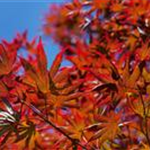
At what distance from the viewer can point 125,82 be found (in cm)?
89

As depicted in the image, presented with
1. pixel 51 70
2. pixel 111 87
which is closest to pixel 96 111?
pixel 111 87

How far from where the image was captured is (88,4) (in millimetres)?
1714

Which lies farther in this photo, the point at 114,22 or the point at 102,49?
the point at 114,22

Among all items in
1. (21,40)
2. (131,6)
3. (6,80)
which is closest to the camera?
(6,80)

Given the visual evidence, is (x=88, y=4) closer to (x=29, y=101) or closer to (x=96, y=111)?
(x=96, y=111)

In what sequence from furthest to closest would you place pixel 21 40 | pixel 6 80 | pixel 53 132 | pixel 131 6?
pixel 21 40 < pixel 131 6 < pixel 53 132 < pixel 6 80

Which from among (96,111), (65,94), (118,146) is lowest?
(118,146)

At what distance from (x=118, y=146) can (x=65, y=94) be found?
31cm

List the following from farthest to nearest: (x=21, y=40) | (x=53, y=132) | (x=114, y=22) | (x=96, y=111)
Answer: (x=21, y=40)
(x=114, y=22)
(x=53, y=132)
(x=96, y=111)

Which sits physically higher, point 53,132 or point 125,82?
point 125,82

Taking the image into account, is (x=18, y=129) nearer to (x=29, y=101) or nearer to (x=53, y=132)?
(x=29, y=101)

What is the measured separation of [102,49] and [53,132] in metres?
0.30

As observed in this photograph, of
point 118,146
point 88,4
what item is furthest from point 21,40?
point 118,146

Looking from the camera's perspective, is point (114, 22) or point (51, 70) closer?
point (51, 70)
